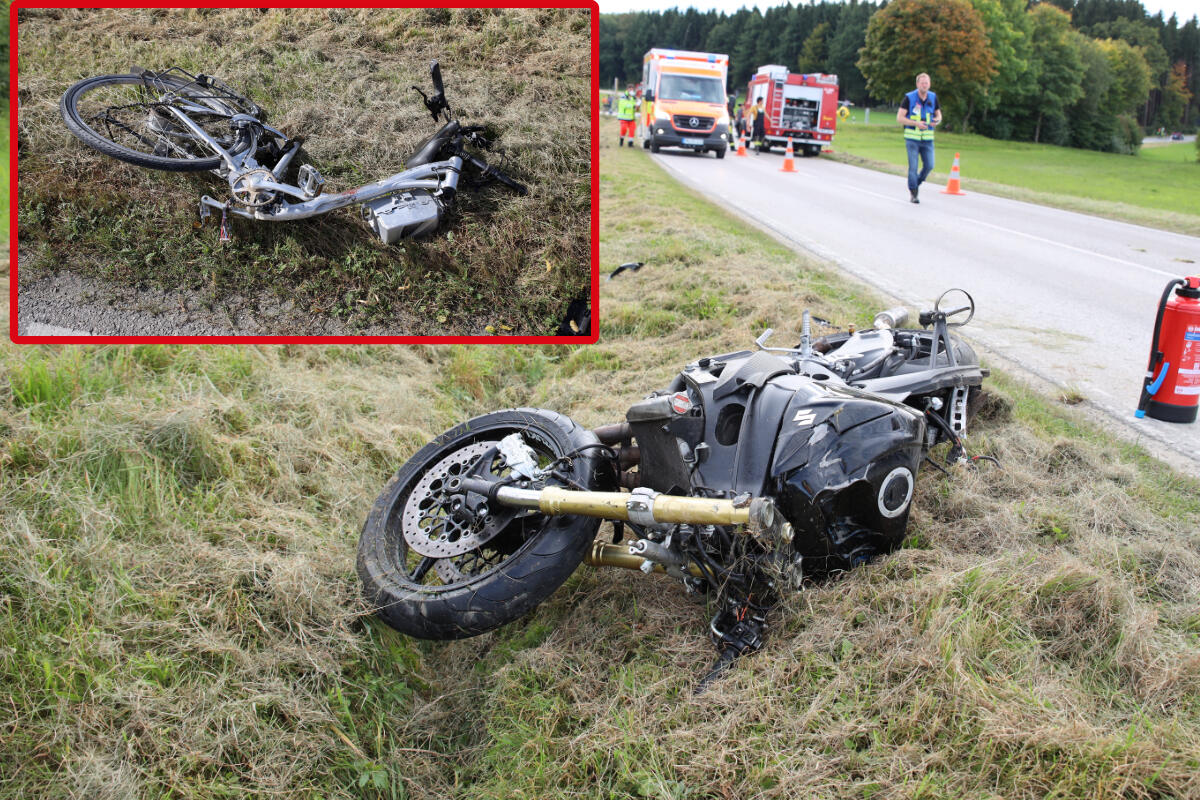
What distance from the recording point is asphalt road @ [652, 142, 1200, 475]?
20.2ft

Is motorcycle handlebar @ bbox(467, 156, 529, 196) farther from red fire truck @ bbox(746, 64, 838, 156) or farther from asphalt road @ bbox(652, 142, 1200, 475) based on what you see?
red fire truck @ bbox(746, 64, 838, 156)

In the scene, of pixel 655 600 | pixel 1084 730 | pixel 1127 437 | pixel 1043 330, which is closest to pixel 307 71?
pixel 655 600

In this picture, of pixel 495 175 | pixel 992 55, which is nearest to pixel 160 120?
pixel 495 175

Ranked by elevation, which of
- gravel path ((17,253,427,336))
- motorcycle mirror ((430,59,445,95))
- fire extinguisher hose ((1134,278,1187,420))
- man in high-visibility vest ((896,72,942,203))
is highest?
man in high-visibility vest ((896,72,942,203))

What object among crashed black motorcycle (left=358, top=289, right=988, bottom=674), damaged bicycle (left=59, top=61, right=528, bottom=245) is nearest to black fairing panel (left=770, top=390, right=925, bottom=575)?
crashed black motorcycle (left=358, top=289, right=988, bottom=674)

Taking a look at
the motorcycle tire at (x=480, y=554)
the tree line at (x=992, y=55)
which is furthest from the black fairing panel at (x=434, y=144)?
the tree line at (x=992, y=55)

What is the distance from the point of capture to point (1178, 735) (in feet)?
8.14

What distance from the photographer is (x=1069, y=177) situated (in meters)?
28.2

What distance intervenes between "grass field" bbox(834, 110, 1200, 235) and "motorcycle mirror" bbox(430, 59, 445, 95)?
44.7ft

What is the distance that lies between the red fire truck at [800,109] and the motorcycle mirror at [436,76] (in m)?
28.4

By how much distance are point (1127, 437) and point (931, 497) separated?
6.05 feet

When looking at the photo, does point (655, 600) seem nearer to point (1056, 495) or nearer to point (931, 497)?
point (931, 497)

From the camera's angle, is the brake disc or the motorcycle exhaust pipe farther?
the brake disc

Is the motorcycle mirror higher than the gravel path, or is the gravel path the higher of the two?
the motorcycle mirror
